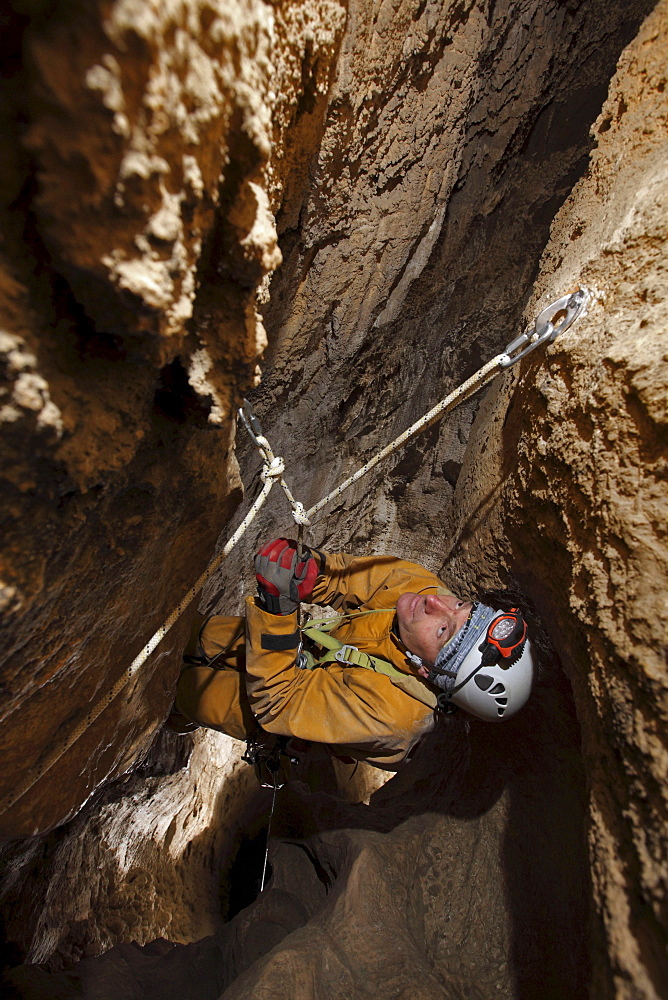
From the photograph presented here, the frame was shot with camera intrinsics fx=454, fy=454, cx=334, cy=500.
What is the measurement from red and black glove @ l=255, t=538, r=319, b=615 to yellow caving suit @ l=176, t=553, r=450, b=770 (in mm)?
46

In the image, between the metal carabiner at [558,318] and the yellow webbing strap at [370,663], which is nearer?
the metal carabiner at [558,318]

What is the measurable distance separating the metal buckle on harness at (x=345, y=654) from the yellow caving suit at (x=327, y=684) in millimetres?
36

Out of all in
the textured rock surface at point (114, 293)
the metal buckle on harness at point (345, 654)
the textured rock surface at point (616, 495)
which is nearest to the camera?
the textured rock surface at point (114, 293)

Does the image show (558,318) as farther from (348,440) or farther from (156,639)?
(156,639)

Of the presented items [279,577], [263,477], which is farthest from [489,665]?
[263,477]

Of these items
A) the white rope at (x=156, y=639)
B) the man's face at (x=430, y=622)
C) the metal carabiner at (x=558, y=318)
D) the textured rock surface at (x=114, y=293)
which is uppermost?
the textured rock surface at (x=114, y=293)

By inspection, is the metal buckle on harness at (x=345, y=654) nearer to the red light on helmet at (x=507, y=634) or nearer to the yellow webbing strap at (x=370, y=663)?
the yellow webbing strap at (x=370, y=663)

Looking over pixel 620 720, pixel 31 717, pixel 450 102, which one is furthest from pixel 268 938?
pixel 450 102

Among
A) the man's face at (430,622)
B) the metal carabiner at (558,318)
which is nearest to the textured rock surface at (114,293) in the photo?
the metal carabiner at (558,318)

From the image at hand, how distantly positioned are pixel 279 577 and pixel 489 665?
2.79 feet

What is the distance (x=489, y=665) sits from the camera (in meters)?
1.69

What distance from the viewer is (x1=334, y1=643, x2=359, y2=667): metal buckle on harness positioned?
1.93m

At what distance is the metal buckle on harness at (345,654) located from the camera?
193cm

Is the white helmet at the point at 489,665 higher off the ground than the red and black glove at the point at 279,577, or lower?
lower
